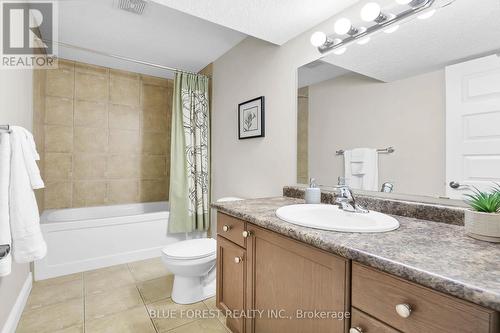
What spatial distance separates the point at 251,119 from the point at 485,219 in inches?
68.5

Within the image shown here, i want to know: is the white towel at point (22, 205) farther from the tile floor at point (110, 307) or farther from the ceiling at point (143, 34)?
the ceiling at point (143, 34)

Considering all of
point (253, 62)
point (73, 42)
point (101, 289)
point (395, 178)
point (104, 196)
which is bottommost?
point (101, 289)

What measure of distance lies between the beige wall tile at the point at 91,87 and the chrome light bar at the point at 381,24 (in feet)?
9.31

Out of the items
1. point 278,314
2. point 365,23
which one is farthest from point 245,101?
point 278,314

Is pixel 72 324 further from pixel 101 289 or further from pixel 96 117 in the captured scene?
pixel 96 117

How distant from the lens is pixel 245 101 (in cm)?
232

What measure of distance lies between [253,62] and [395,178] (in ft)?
5.21

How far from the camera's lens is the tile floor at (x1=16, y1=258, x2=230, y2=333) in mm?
1540

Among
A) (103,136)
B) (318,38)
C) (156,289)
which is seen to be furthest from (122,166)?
(318,38)

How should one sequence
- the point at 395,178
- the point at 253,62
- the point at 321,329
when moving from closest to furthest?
the point at 321,329 < the point at 395,178 < the point at 253,62

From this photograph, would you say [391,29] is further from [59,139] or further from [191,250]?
[59,139]

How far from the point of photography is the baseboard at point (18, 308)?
142cm

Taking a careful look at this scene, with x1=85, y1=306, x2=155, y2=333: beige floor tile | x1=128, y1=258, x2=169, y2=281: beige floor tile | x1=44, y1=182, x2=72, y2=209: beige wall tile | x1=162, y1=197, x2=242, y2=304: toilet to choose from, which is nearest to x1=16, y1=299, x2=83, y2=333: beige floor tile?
x1=85, y1=306, x2=155, y2=333: beige floor tile

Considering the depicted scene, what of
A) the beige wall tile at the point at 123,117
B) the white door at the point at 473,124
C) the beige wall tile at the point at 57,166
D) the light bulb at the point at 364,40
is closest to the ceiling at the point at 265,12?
the light bulb at the point at 364,40
